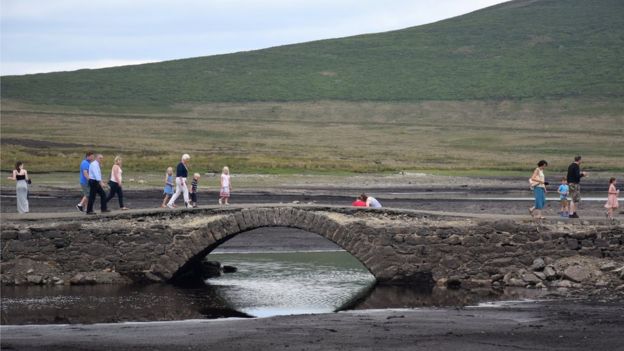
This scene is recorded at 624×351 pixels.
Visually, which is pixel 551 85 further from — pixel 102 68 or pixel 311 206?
pixel 311 206

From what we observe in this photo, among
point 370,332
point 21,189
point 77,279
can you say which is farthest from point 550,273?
point 21,189

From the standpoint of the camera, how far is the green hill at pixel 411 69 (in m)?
136

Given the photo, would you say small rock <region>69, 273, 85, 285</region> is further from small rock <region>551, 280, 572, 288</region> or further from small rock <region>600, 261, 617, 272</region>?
small rock <region>600, 261, 617, 272</region>

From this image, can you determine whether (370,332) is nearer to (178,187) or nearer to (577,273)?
(577,273)

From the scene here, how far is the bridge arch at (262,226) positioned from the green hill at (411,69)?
102169mm

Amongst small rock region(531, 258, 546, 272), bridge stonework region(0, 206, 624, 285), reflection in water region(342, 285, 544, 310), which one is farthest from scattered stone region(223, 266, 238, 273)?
small rock region(531, 258, 546, 272)

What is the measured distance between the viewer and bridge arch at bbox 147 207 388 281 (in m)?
29.6

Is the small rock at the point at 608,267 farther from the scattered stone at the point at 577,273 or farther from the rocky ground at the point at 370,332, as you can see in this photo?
the rocky ground at the point at 370,332

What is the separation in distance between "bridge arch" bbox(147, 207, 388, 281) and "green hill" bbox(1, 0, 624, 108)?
335ft

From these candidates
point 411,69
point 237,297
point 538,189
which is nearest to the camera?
point 237,297

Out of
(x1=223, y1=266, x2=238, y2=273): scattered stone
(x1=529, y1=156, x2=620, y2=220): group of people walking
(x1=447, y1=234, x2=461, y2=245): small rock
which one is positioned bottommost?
(x1=223, y1=266, x2=238, y2=273): scattered stone

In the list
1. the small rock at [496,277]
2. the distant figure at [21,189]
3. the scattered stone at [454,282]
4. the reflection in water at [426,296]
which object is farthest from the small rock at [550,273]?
the distant figure at [21,189]

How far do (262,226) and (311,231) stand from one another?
1.28 meters

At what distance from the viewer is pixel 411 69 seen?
150 m
